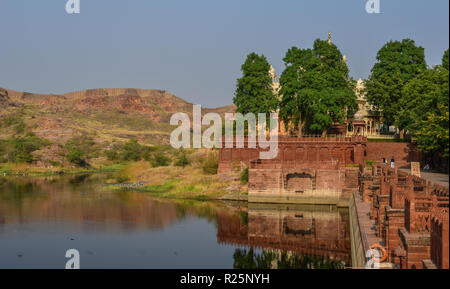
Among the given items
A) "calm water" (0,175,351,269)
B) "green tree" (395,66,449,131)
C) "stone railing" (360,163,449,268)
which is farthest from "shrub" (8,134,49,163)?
"stone railing" (360,163,449,268)

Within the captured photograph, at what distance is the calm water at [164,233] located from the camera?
110 ft

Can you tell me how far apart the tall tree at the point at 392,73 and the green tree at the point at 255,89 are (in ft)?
42.7

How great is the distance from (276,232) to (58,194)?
105ft

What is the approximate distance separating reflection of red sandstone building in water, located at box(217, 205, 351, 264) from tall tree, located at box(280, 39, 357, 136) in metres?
14.6

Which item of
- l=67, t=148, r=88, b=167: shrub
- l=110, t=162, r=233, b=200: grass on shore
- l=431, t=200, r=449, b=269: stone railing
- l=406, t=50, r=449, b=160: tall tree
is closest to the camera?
l=431, t=200, r=449, b=269: stone railing

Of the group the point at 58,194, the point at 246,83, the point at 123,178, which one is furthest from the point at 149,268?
the point at 123,178

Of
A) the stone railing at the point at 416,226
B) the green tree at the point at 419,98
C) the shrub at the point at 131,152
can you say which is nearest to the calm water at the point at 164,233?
the stone railing at the point at 416,226

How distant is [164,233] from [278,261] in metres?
11.4

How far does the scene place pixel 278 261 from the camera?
1348 inches

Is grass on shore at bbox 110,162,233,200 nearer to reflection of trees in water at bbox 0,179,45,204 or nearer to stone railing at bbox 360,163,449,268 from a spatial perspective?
reflection of trees in water at bbox 0,179,45,204

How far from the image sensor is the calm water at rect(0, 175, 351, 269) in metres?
33.7

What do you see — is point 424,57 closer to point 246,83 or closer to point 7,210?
point 246,83

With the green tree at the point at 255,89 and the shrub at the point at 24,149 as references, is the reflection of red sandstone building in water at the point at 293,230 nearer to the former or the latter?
the green tree at the point at 255,89
